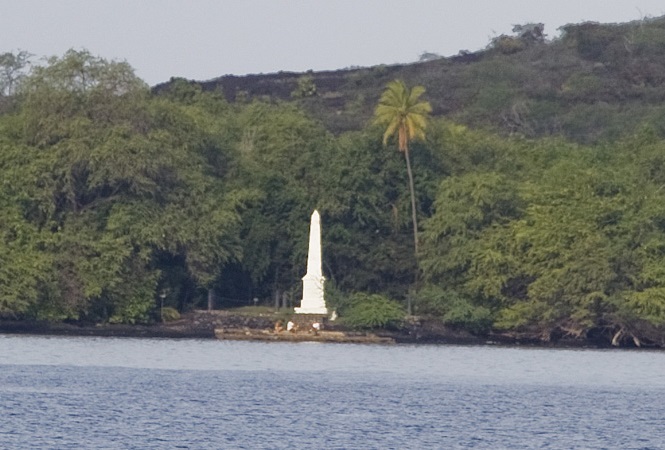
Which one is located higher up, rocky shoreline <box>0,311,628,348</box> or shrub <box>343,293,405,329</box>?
shrub <box>343,293,405,329</box>

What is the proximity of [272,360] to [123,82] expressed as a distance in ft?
70.6

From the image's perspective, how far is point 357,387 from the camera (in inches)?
1828

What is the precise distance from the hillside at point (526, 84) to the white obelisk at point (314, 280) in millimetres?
42517

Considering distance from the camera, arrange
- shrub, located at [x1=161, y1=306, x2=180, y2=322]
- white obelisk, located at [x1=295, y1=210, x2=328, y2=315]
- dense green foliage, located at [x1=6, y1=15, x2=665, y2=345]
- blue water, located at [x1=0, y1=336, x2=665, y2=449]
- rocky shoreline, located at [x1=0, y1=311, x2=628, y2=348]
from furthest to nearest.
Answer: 1. shrub, located at [x1=161, y1=306, x2=180, y2=322]
2. white obelisk, located at [x1=295, y1=210, x2=328, y2=315]
3. dense green foliage, located at [x1=6, y1=15, x2=665, y2=345]
4. rocky shoreline, located at [x1=0, y1=311, x2=628, y2=348]
5. blue water, located at [x1=0, y1=336, x2=665, y2=449]

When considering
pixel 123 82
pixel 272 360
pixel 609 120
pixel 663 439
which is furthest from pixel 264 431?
pixel 609 120

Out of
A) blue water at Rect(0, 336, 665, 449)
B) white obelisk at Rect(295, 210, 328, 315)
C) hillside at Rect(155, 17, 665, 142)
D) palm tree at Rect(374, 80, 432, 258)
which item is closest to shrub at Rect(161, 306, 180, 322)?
white obelisk at Rect(295, 210, 328, 315)

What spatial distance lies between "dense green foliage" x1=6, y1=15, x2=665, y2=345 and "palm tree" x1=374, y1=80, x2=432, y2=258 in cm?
70

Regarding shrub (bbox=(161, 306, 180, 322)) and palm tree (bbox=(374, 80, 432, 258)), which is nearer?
shrub (bbox=(161, 306, 180, 322))

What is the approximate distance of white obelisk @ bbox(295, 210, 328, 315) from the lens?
6881 centimetres

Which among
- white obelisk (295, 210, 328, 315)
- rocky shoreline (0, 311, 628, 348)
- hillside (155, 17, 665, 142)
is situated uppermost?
hillside (155, 17, 665, 142)

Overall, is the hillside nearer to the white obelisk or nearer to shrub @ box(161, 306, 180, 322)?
shrub @ box(161, 306, 180, 322)

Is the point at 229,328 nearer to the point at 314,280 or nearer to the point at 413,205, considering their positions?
the point at 314,280

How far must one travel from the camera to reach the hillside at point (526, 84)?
12081 cm

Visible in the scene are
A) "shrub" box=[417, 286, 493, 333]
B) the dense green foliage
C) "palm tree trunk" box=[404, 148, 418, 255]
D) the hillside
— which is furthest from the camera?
the hillside
